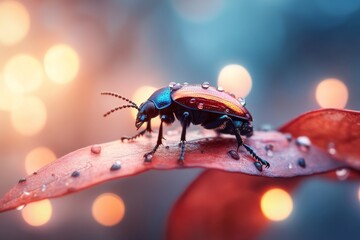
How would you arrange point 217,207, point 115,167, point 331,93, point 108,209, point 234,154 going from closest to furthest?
point 115,167, point 234,154, point 217,207, point 108,209, point 331,93

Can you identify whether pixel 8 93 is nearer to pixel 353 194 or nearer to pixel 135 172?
pixel 135 172

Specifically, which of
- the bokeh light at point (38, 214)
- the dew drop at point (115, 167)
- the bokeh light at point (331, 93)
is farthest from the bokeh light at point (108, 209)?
the bokeh light at point (331, 93)

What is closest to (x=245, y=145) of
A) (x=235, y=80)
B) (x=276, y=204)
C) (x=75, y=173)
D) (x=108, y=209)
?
(x=276, y=204)

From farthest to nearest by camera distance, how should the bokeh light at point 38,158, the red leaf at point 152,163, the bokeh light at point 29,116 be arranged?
the bokeh light at point 29,116 → the bokeh light at point 38,158 → the red leaf at point 152,163

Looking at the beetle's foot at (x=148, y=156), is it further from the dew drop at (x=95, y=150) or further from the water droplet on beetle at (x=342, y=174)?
the water droplet on beetle at (x=342, y=174)

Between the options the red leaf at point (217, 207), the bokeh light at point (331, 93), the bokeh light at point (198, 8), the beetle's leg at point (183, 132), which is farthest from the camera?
the bokeh light at point (198, 8)

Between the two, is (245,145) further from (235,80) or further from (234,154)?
(235,80)

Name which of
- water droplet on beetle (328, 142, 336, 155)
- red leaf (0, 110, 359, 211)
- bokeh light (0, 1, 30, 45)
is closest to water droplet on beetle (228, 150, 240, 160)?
red leaf (0, 110, 359, 211)
